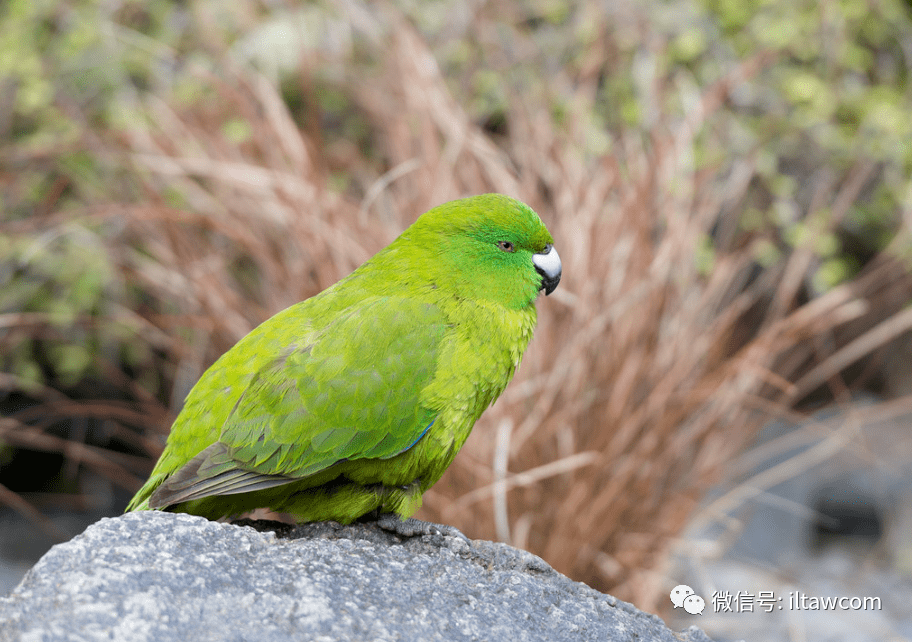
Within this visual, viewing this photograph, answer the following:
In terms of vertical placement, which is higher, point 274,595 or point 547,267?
point 547,267

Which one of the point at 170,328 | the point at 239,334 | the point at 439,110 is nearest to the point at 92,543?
the point at 239,334

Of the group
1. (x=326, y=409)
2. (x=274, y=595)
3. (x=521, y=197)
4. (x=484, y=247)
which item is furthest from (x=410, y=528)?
(x=521, y=197)

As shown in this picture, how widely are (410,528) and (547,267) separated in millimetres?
Result: 649

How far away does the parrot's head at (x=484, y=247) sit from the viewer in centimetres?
182

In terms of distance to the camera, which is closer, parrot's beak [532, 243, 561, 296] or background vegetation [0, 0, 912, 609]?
parrot's beak [532, 243, 561, 296]

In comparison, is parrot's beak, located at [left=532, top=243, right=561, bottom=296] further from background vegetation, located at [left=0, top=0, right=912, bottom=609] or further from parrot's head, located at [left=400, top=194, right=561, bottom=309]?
background vegetation, located at [left=0, top=0, right=912, bottom=609]

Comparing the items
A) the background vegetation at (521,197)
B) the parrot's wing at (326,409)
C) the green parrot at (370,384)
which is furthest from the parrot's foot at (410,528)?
the background vegetation at (521,197)

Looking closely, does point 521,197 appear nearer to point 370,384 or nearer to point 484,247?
point 484,247

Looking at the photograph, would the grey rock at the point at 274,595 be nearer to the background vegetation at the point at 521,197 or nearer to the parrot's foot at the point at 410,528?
the parrot's foot at the point at 410,528

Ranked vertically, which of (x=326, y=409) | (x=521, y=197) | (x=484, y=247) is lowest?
(x=326, y=409)

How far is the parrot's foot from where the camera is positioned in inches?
69.9

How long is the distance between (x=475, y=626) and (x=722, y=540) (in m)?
2.30

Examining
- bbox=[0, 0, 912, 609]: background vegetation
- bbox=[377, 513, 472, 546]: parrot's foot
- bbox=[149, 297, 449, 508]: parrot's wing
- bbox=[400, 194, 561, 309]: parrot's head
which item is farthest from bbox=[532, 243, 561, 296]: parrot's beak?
bbox=[0, 0, 912, 609]: background vegetation

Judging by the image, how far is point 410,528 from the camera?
177cm
